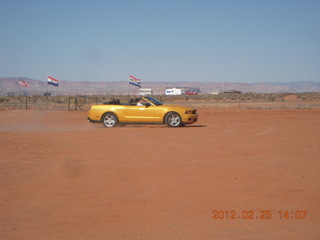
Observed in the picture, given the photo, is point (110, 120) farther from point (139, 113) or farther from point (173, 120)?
point (173, 120)

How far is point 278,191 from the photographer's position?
733 cm

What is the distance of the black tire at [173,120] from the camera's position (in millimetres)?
19078

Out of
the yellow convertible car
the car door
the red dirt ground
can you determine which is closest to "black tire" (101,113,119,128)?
the yellow convertible car

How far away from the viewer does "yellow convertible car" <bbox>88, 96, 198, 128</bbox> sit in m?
19.1

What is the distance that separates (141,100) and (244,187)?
12438mm

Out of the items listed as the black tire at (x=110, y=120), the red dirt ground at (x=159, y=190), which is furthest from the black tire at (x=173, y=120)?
the red dirt ground at (x=159, y=190)

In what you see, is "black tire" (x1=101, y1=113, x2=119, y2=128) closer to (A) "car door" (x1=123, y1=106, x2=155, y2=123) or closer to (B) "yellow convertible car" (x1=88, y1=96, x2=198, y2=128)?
(B) "yellow convertible car" (x1=88, y1=96, x2=198, y2=128)

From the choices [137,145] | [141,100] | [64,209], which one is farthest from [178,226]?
[141,100]

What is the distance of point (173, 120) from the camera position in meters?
19.1

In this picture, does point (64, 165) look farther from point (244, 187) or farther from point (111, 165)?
point (244, 187)

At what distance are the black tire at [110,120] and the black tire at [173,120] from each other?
7.40ft

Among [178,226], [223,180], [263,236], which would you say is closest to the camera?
[263,236]
